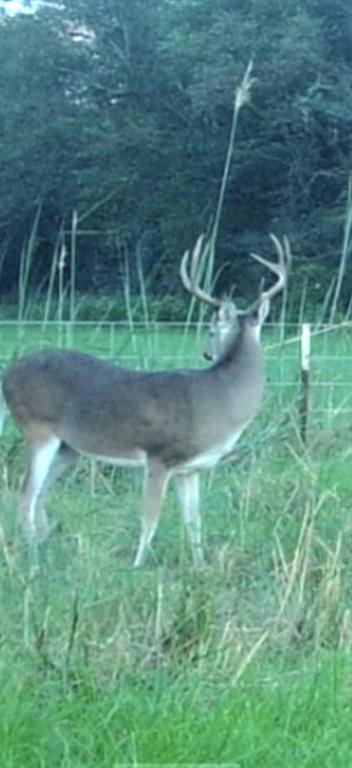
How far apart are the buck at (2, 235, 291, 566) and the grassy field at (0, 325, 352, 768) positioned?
0.16 metres

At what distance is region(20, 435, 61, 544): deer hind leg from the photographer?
7547 mm

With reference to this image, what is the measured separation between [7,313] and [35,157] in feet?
65.5

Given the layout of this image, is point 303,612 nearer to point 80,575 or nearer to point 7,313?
point 80,575

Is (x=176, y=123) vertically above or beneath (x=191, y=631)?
above

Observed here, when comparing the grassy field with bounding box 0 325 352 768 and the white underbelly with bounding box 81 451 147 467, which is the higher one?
the white underbelly with bounding box 81 451 147 467

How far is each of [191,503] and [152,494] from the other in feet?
0.56

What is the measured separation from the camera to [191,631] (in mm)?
5672

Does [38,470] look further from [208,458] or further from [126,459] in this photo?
[208,458]

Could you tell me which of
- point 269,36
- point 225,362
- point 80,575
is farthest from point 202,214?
point 80,575

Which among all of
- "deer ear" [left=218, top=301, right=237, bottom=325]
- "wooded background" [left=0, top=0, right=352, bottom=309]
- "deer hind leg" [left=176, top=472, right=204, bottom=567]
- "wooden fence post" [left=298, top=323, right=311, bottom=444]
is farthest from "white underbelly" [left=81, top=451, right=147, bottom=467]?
"wooded background" [left=0, top=0, right=352, bottom=309]

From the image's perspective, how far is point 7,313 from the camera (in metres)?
12.0

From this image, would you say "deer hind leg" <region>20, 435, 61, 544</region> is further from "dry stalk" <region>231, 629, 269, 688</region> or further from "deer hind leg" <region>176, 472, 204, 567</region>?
"dry stalk" <region>231, 629, 269, 688</region>

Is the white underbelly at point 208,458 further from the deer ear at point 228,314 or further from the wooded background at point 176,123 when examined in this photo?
the wooded background at point 176,123

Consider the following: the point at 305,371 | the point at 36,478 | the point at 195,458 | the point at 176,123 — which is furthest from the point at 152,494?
the point at 176,123
